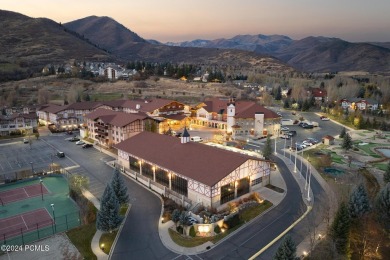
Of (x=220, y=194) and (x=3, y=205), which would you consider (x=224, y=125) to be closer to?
(x=220, y=194)

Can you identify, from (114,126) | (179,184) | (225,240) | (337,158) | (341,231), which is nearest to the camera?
(341,231)

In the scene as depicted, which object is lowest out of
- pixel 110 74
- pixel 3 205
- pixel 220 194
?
pixel 3 205

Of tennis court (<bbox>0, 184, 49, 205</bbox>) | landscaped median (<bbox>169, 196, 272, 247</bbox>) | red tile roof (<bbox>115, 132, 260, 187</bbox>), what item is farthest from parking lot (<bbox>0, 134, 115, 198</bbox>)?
landscaped median (<bbox>169, 196, 272, 247</bbox>)

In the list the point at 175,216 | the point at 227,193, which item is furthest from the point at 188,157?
the point at 175,216

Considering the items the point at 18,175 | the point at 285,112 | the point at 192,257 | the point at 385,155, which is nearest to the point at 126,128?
the point at 18,175

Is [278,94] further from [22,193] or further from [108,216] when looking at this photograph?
[108,216]

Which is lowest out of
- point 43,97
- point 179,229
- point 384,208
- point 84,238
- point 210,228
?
point 84,238

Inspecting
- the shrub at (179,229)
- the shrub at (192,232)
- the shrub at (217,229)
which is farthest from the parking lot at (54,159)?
the shrub at (217,229)
